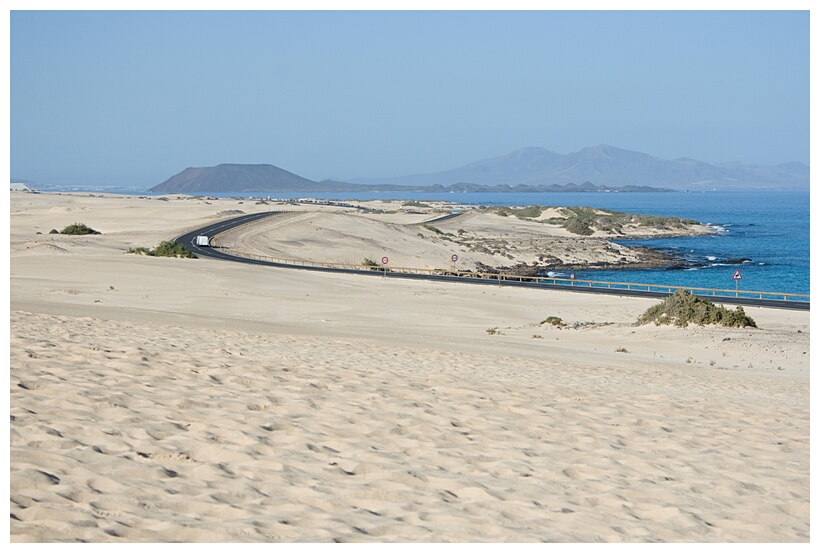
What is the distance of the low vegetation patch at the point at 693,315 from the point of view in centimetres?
3512

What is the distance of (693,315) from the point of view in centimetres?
3541

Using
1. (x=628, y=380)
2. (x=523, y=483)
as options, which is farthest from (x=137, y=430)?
(x=628, y=380)

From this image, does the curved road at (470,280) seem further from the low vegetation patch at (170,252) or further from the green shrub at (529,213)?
the green shrub at (529,213)

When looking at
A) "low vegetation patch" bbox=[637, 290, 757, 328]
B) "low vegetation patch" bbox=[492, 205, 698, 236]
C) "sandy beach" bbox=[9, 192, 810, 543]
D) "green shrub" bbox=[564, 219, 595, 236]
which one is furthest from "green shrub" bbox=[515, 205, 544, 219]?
"sandy beach" bbox=[9, 192, 810, 543]

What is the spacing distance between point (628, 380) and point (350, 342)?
694 cm

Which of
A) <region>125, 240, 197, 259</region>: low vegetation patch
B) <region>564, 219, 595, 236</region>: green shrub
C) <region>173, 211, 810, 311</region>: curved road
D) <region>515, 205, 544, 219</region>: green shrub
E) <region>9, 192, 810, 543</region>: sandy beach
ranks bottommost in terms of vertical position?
<region>173, 211, 810, 311</region>: curved road

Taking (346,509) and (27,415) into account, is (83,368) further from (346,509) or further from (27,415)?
(346,509)

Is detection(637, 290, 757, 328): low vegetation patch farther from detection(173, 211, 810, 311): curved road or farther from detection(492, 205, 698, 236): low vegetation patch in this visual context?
detection(492, 205, 698, 236): low vegetation patch

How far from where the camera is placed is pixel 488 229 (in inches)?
5502

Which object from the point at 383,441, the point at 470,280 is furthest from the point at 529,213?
the point at 383,441

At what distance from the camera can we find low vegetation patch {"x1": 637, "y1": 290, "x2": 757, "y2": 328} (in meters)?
35.1

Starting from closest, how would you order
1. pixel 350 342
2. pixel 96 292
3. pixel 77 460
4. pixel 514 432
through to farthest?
1. pixel 77 460
2. pixel 514 432
3. pixel 350 342
4. pixel 96 292

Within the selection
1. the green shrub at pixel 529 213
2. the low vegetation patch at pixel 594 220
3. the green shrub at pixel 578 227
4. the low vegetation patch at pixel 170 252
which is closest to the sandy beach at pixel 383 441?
the low vegetation patch at pixel 170 252

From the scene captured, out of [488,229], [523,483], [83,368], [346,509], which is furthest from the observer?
[488,229]
